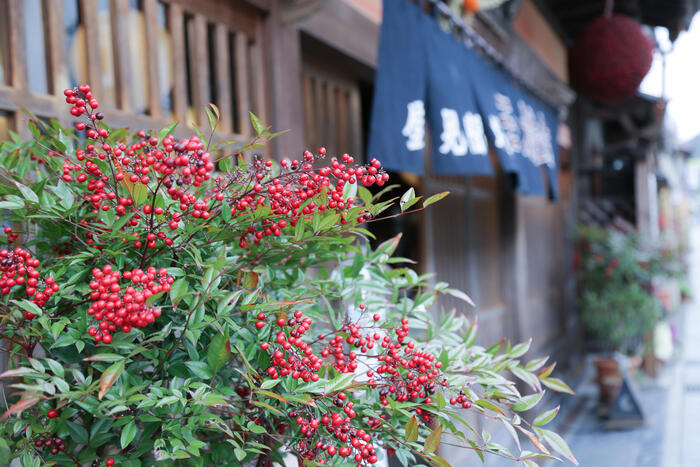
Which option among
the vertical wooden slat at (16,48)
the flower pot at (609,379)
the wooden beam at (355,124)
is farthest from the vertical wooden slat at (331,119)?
the flower pot at (609,379)

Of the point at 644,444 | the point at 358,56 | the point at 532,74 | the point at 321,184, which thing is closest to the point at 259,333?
the point at 321,184

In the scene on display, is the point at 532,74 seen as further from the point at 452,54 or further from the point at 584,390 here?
the point at 584,390

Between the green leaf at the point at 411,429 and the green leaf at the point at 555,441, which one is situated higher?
the green leaf at the point at 411,429

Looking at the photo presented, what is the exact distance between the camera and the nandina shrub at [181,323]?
3.62 ft

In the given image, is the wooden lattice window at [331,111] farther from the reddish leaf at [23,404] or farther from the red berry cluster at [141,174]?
the reddish leaf at [23,404]

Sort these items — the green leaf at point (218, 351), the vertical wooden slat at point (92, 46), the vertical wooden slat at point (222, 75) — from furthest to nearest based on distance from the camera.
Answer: the vertical wooden slat at point (222, 75) → the vertical wooden slat at point (92, 46) → the green leaf at point (218, 351)

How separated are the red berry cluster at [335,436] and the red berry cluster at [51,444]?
509 mm

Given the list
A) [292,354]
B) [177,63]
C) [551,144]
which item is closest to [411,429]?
[292,354]

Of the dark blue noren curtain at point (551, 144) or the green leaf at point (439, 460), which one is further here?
the dark blue noren curtain at point (551, 144)

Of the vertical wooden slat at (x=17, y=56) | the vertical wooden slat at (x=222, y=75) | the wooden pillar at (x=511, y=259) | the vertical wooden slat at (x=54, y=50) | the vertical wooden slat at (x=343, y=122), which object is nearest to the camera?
the vertical wooden slat at (x=17, y=56)

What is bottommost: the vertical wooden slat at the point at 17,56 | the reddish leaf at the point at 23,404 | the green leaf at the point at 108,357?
the reddish leaf at the point at 23,404

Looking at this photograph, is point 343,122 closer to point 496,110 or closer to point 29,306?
point 496,110

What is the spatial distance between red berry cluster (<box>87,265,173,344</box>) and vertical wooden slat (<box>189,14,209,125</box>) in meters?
1.76

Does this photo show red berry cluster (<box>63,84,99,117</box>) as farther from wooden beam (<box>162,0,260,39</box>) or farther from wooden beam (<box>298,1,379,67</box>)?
wooden beam (<box>298,1,379,67</box>)
